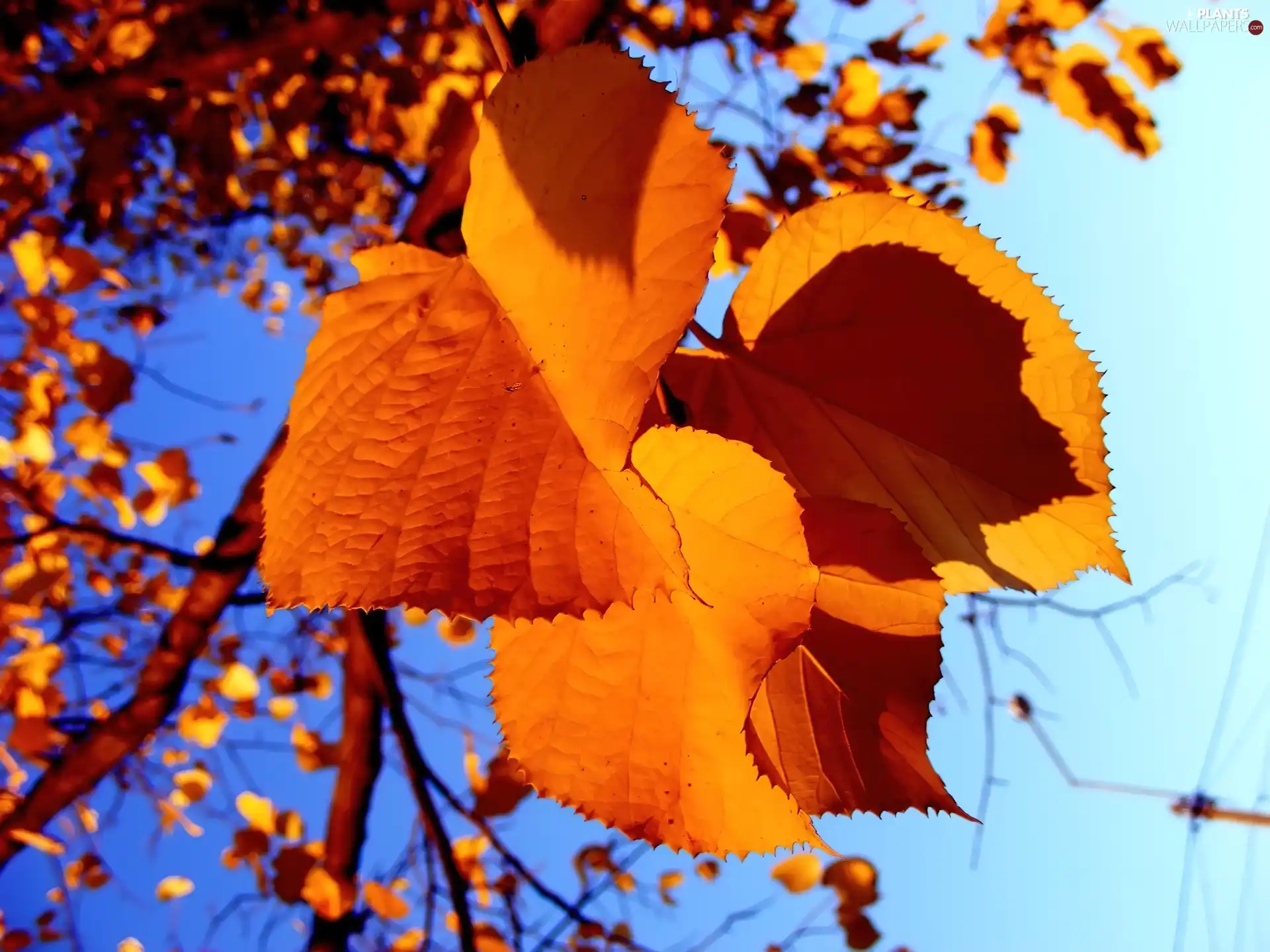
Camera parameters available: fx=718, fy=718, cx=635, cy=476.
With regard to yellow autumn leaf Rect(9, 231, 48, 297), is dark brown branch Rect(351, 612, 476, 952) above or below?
below

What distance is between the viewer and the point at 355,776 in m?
0.69

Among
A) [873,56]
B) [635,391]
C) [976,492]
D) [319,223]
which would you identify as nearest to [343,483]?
[635,391]

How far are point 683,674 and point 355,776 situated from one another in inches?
24.4

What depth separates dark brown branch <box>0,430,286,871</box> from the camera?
0.58m

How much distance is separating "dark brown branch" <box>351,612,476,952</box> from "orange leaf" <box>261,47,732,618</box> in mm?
466

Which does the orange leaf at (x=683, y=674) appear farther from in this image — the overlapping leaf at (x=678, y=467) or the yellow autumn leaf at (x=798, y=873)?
the yellow autumn leaf at (x=798, y=873)

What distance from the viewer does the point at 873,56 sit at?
31.6 inches

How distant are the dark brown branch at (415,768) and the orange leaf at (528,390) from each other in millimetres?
466

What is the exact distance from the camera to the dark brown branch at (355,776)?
2.22 feet

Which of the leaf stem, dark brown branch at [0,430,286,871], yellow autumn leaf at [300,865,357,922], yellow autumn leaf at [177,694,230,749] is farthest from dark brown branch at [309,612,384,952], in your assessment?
the leaf stem

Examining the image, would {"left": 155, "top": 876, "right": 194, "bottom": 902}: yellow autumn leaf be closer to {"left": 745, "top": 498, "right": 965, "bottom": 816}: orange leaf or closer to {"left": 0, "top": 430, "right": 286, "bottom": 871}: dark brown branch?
{"left": 0, "top": 430, "right": 286, "bottom": 871}: dark brown branch

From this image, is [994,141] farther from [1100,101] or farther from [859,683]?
[859,683]

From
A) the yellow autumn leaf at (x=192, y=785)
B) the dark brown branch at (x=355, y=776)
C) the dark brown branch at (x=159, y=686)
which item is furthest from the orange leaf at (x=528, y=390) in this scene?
the yellow autumn leaf at (x=192, y=785)

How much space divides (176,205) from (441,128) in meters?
0.78
